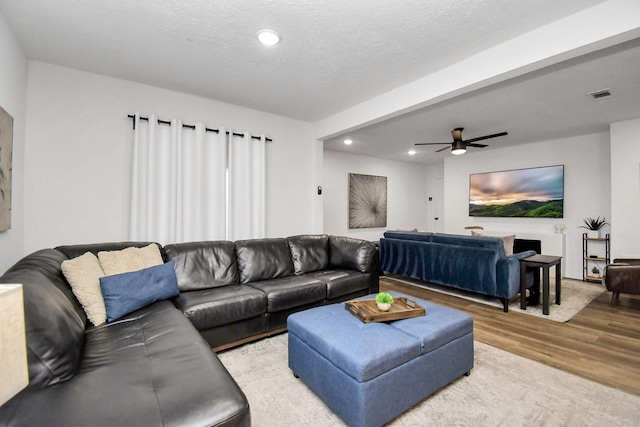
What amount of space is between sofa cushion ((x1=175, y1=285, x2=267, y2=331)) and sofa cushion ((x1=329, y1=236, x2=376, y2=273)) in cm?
133

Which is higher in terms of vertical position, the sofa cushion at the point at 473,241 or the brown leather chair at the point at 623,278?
the sofa cushion at the point at 473,241

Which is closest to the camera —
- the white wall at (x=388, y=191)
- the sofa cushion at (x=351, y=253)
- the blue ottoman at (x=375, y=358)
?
the blue ottoman at (x=375, y=358)

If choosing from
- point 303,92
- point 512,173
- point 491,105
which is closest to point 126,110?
point 303,92

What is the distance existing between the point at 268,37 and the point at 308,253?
2372 mm

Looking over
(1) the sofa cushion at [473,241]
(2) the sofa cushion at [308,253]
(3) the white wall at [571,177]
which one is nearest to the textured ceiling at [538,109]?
(3) the white wall at [571,177]

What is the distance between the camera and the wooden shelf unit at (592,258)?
4742 millimetres

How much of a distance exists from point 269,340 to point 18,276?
1837 mm

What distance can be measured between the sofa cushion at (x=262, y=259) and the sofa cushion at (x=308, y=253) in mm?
92

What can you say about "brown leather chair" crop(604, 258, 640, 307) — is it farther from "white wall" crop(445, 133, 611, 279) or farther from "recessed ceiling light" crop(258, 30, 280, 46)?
"recessed ceiling light" crop(258, 30, 280, 46)

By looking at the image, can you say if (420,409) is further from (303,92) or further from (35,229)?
(35,229)

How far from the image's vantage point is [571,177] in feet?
17.4

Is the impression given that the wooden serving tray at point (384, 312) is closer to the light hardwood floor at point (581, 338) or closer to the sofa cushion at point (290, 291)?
the sofa cushion at point (290, 291)

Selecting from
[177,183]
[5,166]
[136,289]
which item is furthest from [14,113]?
[136,289]

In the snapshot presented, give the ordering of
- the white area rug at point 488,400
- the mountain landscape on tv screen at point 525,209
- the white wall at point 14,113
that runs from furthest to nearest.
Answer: the mountain landscape on tv screen at point 525,209 < the white wall at point 14,113 < the white area rug at point 488,400
